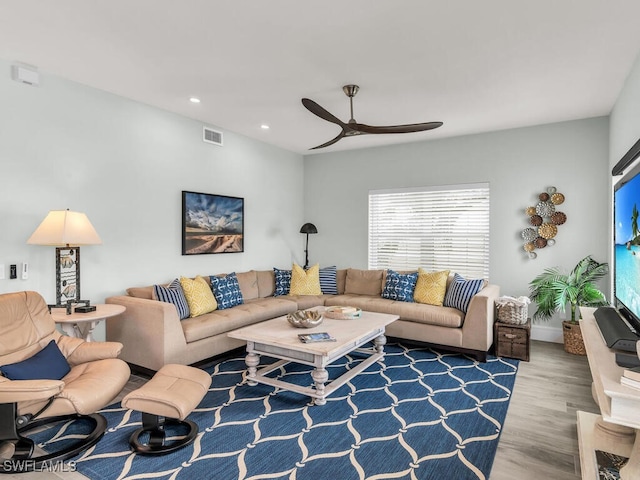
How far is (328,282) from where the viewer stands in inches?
222

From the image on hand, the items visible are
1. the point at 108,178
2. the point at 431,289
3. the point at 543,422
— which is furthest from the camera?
the point at 431,289

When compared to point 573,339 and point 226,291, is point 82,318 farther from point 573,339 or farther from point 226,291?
point 573,339

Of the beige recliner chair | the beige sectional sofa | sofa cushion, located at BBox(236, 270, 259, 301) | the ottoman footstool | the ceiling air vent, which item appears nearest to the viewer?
the beige recliner chair

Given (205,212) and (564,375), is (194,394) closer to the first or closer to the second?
(205,212)

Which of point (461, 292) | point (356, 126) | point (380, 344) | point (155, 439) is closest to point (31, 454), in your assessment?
point (155, 439)

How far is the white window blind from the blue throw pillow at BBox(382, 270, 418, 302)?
728 millimetres

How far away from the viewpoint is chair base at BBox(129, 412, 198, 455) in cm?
232

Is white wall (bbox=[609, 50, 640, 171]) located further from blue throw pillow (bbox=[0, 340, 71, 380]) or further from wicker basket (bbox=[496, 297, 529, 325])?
blue throw pillow (bbox=[0, 340, 71, 380])

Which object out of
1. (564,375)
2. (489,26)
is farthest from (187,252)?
(564,375)

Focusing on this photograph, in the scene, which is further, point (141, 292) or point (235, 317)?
point (235, 317)

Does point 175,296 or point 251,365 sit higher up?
point 175,296

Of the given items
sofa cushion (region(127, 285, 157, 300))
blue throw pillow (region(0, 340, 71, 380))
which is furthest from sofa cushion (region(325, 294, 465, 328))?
blue throw pillow (region(0, 340, 71, 380))

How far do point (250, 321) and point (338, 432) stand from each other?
197 cm

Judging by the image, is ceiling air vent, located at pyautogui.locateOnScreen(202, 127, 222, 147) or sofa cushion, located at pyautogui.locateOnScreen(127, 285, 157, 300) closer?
sofa cushion, located at pyautogui.locateOnScreen(127, 285, 157, 300)
